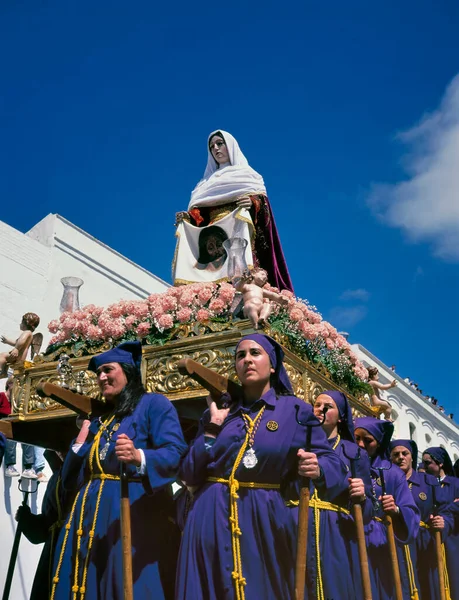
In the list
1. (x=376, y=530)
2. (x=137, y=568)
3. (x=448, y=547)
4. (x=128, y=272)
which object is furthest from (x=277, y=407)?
(x=128, y=272)

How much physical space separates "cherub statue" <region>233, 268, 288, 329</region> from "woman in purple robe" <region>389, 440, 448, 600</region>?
1.79 metres

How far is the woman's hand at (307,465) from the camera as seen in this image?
449 cm

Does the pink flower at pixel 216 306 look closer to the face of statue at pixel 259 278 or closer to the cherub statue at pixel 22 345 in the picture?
the face of statue at pixel 259 278

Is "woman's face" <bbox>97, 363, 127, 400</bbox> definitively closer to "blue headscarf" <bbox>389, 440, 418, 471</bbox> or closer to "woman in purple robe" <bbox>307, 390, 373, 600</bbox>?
"woman in purple robe" <bbox>307, 390, 373, 600</bbox>

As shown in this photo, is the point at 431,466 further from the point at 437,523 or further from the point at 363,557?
the point at 363,557

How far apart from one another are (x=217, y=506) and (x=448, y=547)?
402 centimetres

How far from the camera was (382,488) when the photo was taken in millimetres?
5875

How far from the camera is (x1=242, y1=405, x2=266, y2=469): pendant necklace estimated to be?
4566 millimetres

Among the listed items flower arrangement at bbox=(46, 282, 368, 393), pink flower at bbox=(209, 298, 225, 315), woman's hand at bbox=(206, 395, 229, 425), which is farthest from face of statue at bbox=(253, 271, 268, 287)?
woman's hand at bbox=(206, 395, 229, 425)

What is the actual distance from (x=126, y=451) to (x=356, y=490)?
1.59m

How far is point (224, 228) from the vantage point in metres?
9.38

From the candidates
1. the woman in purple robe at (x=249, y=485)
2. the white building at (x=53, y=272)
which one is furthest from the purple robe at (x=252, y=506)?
the white building at (x=53, y=272)

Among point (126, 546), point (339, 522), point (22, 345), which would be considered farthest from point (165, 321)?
point (126, 546)

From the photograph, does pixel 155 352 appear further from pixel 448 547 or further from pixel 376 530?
pixel 448 547
